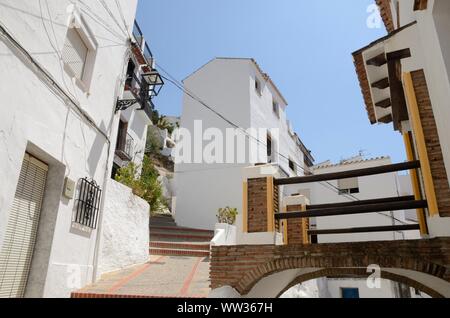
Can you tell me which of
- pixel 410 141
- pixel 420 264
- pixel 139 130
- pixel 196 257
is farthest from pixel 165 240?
pixel 420 264

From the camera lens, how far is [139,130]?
1694 cm

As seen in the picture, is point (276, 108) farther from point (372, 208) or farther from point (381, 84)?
point (372, 208)

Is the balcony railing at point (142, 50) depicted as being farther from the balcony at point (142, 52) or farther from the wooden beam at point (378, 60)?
the wooden beam at point (378, 60)

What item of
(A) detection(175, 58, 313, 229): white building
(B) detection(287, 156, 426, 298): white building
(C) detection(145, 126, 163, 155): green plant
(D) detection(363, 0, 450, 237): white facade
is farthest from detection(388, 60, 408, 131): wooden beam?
(C) detection(145, 126, 163, 155): green plant

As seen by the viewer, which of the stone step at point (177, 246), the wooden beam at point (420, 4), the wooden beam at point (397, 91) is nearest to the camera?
the wooden beam at point (420, 4)

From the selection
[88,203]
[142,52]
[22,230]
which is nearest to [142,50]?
[142,52]

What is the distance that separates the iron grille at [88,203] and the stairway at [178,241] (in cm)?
378

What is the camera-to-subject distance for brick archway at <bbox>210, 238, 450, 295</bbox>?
3.45 metres

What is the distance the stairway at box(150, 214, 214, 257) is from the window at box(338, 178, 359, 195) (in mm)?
11160

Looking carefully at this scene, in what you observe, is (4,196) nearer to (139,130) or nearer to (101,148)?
(101,148)

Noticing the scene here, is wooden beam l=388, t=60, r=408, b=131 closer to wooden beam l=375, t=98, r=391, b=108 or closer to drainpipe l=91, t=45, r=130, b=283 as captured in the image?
wooden beam l=375, t=98, r=391, b=108

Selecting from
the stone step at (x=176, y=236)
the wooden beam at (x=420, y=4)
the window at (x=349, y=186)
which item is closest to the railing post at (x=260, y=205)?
the wooden beam at (x=420, y=4)

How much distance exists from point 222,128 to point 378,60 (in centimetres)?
1141

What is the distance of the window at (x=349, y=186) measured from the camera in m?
20.3
